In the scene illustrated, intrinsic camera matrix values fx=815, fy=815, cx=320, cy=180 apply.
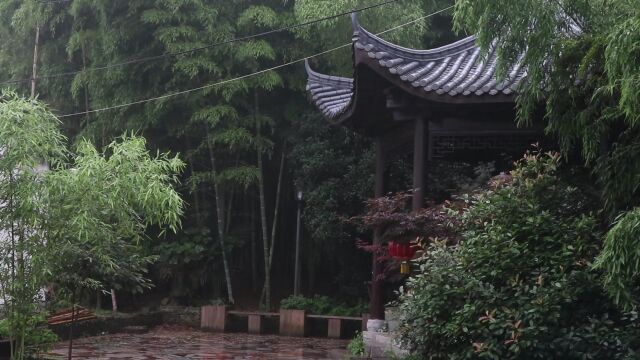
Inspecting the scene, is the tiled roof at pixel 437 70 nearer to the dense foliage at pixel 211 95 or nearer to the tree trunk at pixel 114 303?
the dense foliage at pixel 211 95

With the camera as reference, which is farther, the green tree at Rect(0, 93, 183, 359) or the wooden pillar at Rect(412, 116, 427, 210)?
the wooden pillar at Rect(412, 116, 427, 210)

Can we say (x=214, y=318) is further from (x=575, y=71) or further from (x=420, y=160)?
(x=575, y=71)

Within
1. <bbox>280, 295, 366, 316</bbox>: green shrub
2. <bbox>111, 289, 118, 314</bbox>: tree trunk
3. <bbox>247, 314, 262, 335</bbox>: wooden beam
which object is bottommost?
<bbox>247, 314, 262, 335</bbox>: wooden beam

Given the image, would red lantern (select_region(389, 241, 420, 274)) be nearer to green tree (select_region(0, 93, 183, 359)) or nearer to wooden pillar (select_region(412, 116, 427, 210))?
wooden pillar (select_region(412, 116, 427, 210))

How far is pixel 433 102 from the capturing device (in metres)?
7.08

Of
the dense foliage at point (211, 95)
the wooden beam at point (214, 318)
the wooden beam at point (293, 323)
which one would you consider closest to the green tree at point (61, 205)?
the dense foliage at point (211, 95)

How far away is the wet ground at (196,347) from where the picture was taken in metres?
9.64

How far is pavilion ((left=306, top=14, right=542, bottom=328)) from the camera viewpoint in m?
6.84

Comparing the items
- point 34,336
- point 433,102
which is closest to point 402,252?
point 433,102

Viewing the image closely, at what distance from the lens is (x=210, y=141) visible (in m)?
13.0

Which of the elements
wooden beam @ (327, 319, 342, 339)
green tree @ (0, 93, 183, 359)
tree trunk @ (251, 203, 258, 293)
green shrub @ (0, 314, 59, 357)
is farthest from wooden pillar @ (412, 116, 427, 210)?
tree trunk @ (251, 203, 258, 293)

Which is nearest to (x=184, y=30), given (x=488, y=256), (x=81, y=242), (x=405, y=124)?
(x=405, y=124)

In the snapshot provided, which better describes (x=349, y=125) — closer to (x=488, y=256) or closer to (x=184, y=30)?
(x=488, y=256)

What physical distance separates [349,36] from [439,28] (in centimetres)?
188
